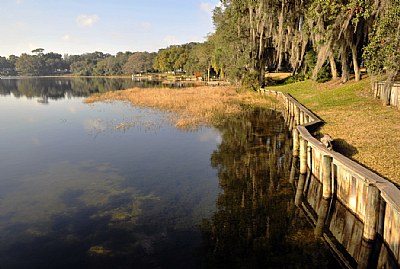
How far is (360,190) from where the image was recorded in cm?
945

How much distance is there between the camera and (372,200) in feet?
27.1

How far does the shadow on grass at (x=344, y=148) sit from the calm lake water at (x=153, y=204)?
2.58 meters

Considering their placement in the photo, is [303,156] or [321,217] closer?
[321,217]

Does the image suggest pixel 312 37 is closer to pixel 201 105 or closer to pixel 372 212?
pixel 201 105

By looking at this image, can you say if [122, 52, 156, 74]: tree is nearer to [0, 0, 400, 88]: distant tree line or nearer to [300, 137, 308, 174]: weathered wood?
[0, 0, 400, 88]: distant tree line

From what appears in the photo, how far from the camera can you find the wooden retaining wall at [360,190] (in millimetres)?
7801

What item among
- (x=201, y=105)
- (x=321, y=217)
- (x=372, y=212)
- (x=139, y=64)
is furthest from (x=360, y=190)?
(x=139, y=64)

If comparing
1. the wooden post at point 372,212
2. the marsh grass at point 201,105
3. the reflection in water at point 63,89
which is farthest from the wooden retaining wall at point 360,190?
the reflection in water at point 63,89

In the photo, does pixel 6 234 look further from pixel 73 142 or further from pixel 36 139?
pixel 36 139

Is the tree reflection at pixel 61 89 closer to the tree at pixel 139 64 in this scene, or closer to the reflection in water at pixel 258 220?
the reflection in water at pixel 258 220

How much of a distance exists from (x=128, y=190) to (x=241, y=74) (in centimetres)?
4021

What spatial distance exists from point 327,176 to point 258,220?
3.16 meters

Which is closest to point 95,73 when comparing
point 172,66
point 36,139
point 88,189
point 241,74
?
point 172,66

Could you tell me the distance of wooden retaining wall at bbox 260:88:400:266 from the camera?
780 cm
